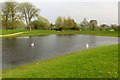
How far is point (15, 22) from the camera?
71875mm

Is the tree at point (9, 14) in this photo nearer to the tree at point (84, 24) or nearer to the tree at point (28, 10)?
the tree at point (28, 10)

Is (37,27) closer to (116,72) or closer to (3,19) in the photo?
(3,19)

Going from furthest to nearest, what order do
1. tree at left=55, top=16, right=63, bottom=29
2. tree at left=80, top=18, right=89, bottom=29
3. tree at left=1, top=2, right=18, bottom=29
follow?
1. tree at left=80, top=18, right=89, bottom=29
2. tree at left=55, top=16, right=63, bottom=29
3. tree at left=1, top=2, right=18, bottom=29

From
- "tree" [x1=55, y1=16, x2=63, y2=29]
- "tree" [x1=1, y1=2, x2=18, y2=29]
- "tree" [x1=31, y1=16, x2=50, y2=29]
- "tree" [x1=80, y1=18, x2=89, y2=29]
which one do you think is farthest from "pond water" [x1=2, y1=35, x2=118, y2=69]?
"tree" [x1=80, y1=18, x2=89, y2=29]

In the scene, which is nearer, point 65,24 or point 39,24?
point 39,24

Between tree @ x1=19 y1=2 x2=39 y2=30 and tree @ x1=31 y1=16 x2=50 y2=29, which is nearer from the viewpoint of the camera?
tree @ x1=19 y1=2 x2=39 y2=30

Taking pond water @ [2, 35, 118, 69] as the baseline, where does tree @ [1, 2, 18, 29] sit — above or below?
above

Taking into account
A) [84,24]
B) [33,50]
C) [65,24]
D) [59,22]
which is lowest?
[33,50]

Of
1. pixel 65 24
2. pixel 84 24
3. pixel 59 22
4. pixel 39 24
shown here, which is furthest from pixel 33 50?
pixel 84 24

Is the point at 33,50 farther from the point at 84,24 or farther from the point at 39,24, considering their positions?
the point at 84,24

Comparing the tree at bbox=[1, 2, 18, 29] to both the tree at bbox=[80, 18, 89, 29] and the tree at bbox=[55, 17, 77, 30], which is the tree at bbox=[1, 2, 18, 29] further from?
the tree at bbox=[80, 18, 89, 29]

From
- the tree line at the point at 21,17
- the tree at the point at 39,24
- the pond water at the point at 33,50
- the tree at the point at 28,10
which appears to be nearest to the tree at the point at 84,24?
the tree line at the point at 21,17

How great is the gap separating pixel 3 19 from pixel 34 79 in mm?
63276

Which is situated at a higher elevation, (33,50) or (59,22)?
(59,22)
